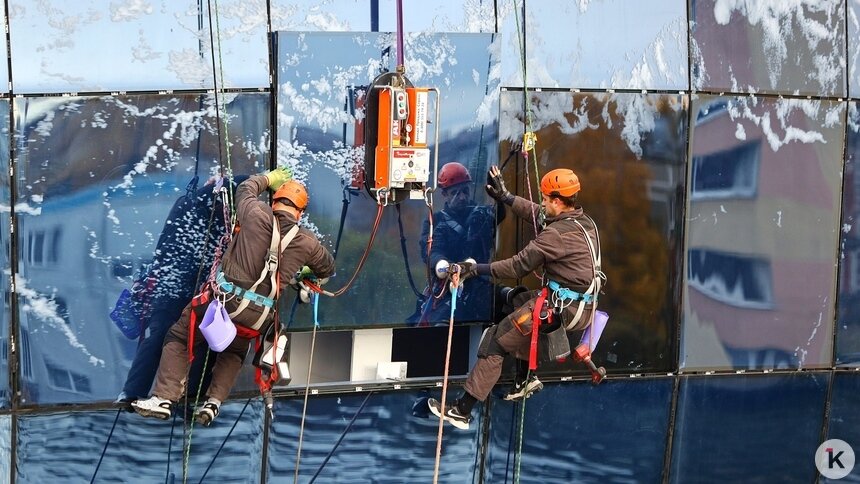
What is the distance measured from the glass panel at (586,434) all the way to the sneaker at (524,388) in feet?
0.60

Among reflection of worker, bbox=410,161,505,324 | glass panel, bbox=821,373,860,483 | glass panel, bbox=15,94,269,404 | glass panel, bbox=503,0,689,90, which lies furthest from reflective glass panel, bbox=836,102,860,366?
glass panel, bbox=15,94,269,404

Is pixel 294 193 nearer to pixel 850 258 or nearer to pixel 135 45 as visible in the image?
pixel 135 45

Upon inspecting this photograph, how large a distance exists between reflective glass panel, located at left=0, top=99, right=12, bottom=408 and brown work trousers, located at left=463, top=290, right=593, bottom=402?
2.93 metres

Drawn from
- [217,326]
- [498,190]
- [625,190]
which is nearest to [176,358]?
[217,326]

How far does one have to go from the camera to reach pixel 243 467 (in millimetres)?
7480

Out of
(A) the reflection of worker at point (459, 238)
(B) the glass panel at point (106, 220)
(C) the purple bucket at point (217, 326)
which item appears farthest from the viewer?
(A) the reflection of worker at point (459, 238)

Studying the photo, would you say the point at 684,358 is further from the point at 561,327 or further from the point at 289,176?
the point at 289,176

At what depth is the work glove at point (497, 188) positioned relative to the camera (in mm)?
7547

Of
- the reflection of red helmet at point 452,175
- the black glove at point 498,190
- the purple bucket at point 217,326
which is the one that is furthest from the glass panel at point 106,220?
the black glove at point 498,190

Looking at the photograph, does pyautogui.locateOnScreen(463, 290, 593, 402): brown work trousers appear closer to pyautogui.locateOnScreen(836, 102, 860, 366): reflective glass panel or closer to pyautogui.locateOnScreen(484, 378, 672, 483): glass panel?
pyautogui.locateOnScreen(484, 378, 672, 483): glass panel

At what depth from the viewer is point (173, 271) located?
23.3ft

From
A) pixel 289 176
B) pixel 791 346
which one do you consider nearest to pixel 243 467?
pixel 289 176

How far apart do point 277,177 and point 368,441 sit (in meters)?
2.01

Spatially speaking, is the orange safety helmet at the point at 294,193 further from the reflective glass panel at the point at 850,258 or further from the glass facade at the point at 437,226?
the reflective glass panel at the point at 850,258
